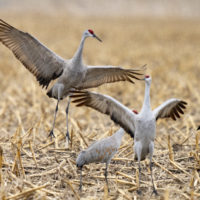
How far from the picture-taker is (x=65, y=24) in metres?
23.8

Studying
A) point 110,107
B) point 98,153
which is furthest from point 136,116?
point 98,153

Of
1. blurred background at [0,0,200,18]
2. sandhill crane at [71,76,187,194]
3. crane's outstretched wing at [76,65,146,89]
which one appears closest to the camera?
sandhill crane at [71,76,187,194]

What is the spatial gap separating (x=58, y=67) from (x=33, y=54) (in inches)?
16.0

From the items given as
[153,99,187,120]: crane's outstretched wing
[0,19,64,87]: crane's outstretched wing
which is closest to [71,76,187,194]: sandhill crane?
[153,99,187,120]: crane's outstretched wing

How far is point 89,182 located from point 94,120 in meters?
2.80

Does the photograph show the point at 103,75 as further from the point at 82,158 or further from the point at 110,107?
the point at 82,158

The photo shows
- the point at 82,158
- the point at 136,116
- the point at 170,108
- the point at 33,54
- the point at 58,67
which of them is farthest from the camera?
the point at 58,67

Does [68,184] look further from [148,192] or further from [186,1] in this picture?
[186,1]

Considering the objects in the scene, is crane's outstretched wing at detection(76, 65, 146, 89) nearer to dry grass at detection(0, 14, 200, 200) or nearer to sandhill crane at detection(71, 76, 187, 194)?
dry grass at detection(0, 14, 200, 200)

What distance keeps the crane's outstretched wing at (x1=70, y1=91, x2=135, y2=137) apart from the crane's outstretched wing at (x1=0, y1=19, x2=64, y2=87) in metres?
1.38

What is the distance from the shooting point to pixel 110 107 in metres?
A: 4.29

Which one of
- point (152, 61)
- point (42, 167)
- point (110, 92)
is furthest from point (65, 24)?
point (42, 167)

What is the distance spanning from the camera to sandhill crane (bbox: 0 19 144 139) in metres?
5.30

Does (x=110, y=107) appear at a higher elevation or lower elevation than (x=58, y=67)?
lower
